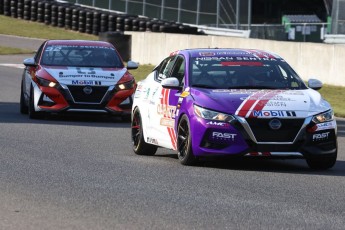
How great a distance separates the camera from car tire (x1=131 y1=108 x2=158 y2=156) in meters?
14.3

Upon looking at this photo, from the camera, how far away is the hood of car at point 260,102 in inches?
478

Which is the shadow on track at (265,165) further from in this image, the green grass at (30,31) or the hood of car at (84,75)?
the green grass at (30,31)

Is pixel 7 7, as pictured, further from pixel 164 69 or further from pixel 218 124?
pixel 218 124

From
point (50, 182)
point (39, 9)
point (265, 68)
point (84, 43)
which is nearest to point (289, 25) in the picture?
point (39, 9)

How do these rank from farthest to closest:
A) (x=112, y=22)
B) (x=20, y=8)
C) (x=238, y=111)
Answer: (x=20, y=8)
(x=112, y=22)
(x=238, y=111)

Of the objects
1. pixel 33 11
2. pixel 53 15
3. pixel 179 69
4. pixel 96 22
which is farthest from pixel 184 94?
pixel 33 11

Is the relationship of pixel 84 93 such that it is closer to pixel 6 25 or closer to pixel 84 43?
pixel 84 43

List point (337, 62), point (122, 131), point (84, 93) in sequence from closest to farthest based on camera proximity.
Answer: point (122, 131) → point (84, 93) → point (337, 62)

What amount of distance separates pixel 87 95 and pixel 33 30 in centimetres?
3226

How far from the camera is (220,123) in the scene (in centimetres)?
1216

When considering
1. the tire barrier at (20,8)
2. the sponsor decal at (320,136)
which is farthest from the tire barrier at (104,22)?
the sponsor decal at (320,136)

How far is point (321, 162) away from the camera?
12539 mm

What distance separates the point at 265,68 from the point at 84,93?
22.0 ft

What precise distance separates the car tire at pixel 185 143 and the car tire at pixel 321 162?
1252 mm
